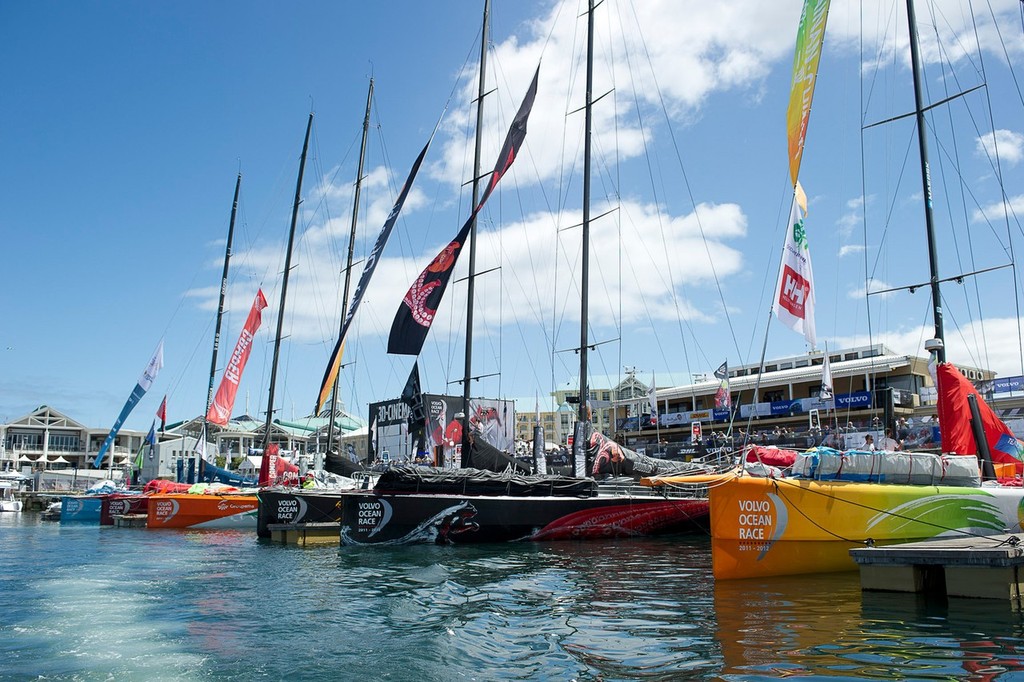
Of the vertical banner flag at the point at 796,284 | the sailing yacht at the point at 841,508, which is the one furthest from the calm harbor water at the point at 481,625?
the vertical banner flag at the point at 796,284

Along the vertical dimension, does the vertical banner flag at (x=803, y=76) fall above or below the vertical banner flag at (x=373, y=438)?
above

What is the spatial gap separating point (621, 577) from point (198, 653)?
25.2 feet

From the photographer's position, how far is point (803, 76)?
15.4 metres

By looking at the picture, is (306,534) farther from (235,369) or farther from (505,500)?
(235,369)

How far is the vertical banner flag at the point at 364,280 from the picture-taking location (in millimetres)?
24422

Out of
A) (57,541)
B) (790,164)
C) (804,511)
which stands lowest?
(57,541)

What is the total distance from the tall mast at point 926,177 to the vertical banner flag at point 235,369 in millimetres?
26943

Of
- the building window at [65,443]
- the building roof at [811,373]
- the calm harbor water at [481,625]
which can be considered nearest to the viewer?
the calm harbor water at [481,625]

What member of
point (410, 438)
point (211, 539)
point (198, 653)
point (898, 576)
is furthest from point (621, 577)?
point (410, 438)

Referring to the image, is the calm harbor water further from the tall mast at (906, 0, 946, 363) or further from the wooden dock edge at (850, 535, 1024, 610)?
the tall mast at (906, 0, 946, 363)

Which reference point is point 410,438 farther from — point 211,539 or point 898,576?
point 898,576

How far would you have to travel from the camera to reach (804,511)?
12.7m

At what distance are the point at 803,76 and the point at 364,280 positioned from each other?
1472 centimetres

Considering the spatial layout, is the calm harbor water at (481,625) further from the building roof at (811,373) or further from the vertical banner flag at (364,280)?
the building roof at (811,373)
